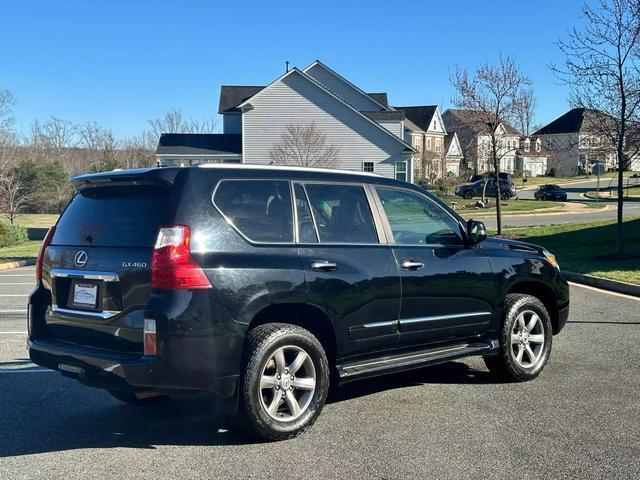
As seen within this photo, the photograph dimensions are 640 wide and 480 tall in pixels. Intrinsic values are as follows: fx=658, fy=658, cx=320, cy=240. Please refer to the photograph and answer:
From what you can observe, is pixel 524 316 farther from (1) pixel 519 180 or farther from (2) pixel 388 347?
(1) pixel 519 180

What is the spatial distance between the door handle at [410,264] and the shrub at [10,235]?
2456 centimetres

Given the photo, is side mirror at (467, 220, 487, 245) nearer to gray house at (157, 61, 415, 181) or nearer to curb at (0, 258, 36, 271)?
curb at (0, 258, 36, 271)

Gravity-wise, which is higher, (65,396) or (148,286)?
(148,286)

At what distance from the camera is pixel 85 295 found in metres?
4.71

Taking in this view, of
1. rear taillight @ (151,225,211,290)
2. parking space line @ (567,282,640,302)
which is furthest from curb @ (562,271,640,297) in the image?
rear taillight @ (151,225,211,290)

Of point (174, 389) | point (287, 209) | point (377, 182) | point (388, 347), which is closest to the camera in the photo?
point (174, 389)

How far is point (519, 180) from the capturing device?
77.6 meters

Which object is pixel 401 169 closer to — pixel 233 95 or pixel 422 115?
pixel 233 95

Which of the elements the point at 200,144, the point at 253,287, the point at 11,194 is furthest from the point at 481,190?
the point at 253,287

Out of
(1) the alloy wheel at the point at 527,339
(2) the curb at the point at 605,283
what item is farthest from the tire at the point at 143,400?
(2) the curb at the point at 605,283

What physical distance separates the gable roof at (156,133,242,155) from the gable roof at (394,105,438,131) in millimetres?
33023

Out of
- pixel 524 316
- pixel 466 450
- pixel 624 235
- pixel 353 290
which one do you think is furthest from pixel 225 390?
pixel 624 235

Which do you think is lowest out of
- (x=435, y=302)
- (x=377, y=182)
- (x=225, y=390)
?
(x=225, y=390)

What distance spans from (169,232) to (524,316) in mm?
3713
